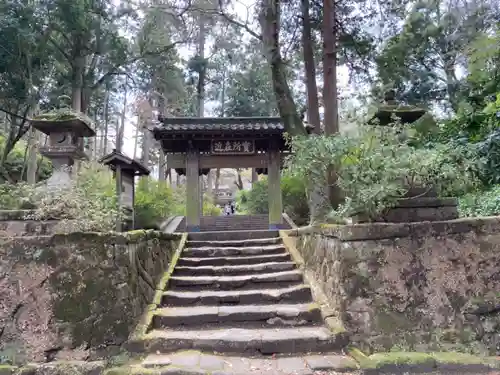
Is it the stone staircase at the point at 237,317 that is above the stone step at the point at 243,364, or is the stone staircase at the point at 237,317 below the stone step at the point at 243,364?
above

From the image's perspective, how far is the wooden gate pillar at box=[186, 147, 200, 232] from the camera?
37.5 feet

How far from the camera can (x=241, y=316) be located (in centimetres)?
463

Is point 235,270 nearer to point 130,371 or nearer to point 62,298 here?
point 130,371

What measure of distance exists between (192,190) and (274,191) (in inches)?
103

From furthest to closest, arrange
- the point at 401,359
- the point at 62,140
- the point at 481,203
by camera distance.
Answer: the point at 62,140 → the point at 481,203 → the point at 401,359

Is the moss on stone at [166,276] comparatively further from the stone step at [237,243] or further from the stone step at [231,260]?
the stone step at [237,243]

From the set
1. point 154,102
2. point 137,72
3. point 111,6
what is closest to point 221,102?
point 154,102

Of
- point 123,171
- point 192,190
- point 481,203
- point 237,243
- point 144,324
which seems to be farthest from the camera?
point 192,190

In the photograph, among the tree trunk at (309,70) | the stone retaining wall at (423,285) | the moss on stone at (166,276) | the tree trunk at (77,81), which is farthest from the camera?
the tree trunk at (77,81)

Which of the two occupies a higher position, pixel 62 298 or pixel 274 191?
pixel 274 191

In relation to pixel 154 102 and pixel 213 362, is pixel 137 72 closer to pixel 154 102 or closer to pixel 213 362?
pixel 154 102

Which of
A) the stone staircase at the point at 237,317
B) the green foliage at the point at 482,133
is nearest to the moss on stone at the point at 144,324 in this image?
the stone staircase at the point at 237,317

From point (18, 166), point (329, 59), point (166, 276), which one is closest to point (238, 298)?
point (166, 276)

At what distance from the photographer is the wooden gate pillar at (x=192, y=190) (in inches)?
450
